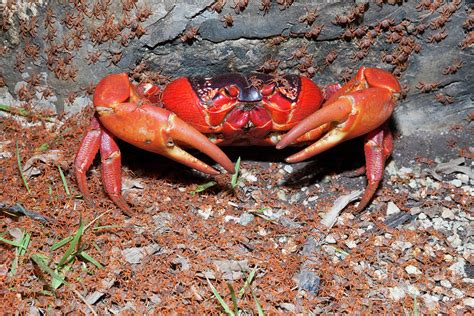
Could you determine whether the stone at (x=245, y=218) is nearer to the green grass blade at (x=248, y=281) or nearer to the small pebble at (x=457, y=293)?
the green grass blade at (x=248, y=281)

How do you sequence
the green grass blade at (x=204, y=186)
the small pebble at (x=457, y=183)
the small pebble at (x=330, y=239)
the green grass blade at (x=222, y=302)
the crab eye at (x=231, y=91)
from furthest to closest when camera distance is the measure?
the small pebble at (x=457, y=183) < the green grass blade at (x=204, y=186) < the small pebble at (x=330, y=239) < the crab eye at (x=231, y=91) < the green grass blade at (x=222, y=302)

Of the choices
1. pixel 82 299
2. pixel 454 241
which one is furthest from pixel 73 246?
pixel 454 241

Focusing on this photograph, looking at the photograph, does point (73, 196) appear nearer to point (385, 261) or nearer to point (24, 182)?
point (24, 182)

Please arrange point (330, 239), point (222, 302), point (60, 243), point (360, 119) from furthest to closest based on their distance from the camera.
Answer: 1. point (330, 239)
2. point (360, 119)
3. point (60, 243)
4. point (222, 302)

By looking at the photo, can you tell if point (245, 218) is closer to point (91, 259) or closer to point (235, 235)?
point (235, 235)

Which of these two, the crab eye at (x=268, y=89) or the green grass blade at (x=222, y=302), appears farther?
the crab eye at (x=268, y=89)

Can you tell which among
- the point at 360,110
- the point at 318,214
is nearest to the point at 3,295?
the point at 318,214

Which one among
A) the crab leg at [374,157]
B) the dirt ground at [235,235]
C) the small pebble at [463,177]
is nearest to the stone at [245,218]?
the dirt ground at [235,235]
